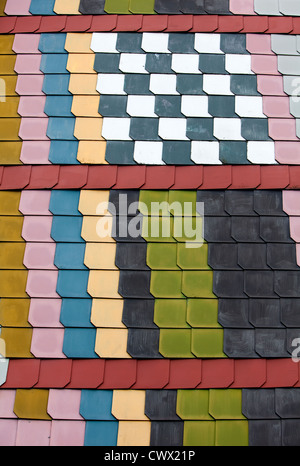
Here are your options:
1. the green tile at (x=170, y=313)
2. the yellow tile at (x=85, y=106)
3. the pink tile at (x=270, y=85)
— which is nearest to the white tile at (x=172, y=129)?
the yellow tile at (x=85, y=106)

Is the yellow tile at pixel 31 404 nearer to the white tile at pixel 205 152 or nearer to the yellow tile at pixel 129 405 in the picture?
the yellow tile at pixel 129 405

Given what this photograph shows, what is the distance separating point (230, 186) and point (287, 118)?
976 millimetres

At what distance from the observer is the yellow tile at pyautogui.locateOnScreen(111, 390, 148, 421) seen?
391cm

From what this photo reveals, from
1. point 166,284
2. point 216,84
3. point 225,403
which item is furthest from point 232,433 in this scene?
point 216,84

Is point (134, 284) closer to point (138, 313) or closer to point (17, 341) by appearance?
point (138, 313)

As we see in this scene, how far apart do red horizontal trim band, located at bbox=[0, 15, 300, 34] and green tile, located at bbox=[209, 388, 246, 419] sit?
3.71 metres

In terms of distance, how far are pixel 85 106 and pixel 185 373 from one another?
278 centimetres

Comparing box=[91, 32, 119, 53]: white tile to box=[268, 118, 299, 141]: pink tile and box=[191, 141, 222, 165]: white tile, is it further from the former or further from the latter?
box=[268, 118, 299, 141]: pink tile

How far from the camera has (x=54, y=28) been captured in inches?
202

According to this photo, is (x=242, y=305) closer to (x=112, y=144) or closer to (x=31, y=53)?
(x=112, y=144)

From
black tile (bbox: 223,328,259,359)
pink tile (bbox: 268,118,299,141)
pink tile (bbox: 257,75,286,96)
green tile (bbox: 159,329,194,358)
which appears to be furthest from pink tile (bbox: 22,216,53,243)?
pink tile (bbox: 257,75,286,96)

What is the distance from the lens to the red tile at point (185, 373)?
3963mm

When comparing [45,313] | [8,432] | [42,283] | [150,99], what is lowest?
[8,432]

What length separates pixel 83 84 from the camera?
488 cm
